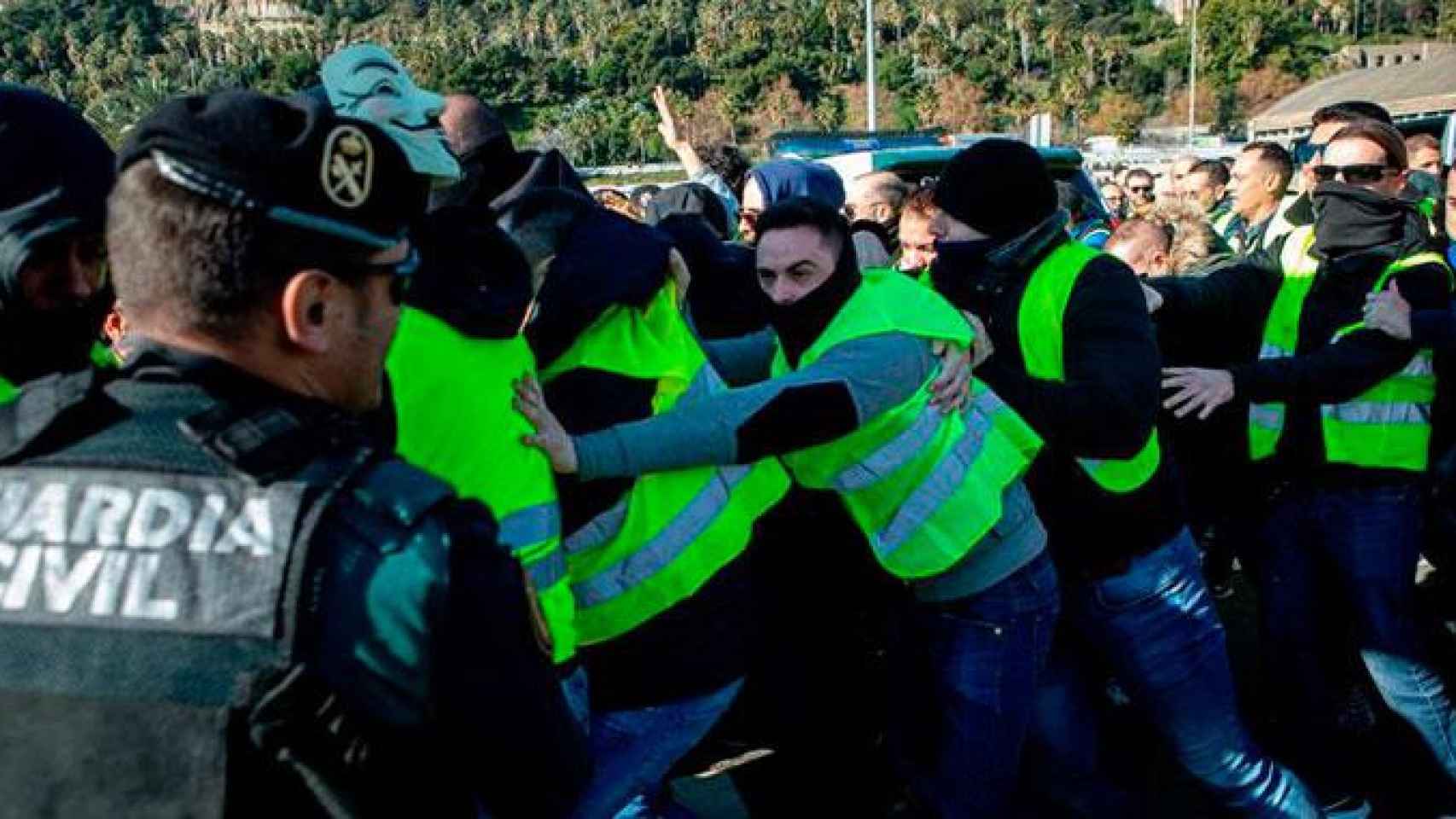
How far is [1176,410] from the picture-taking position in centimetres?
329

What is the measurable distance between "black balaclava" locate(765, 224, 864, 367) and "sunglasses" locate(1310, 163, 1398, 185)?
1.70 meters

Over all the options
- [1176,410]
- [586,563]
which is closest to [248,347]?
[586,563]

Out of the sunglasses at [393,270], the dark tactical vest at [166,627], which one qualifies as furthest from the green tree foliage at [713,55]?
the dark tactical vest at [166,627]

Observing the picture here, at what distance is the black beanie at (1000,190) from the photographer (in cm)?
285

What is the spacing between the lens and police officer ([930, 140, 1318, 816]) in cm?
278

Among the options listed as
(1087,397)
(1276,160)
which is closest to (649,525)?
(1087,397)

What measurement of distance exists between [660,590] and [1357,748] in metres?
2.55

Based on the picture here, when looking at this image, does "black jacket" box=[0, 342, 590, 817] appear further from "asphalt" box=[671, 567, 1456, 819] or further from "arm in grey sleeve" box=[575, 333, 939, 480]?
"asphalt" box=[671, 567, 1456, 819]

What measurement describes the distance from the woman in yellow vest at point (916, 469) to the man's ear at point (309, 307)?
1.05 metres

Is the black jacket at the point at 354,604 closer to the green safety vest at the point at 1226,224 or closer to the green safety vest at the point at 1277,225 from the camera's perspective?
the green safety vest at the point at 1277,225

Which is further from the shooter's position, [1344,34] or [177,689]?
[1344,34]

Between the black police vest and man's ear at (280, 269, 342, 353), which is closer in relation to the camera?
the black police vest

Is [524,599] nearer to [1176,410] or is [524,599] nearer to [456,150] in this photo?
[456,150]

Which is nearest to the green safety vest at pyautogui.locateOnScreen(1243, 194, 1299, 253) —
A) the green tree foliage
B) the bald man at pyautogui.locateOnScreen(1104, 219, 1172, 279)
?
the bald man at pyautogui.locateOnScreen(1104, 219, 1172, 279)
